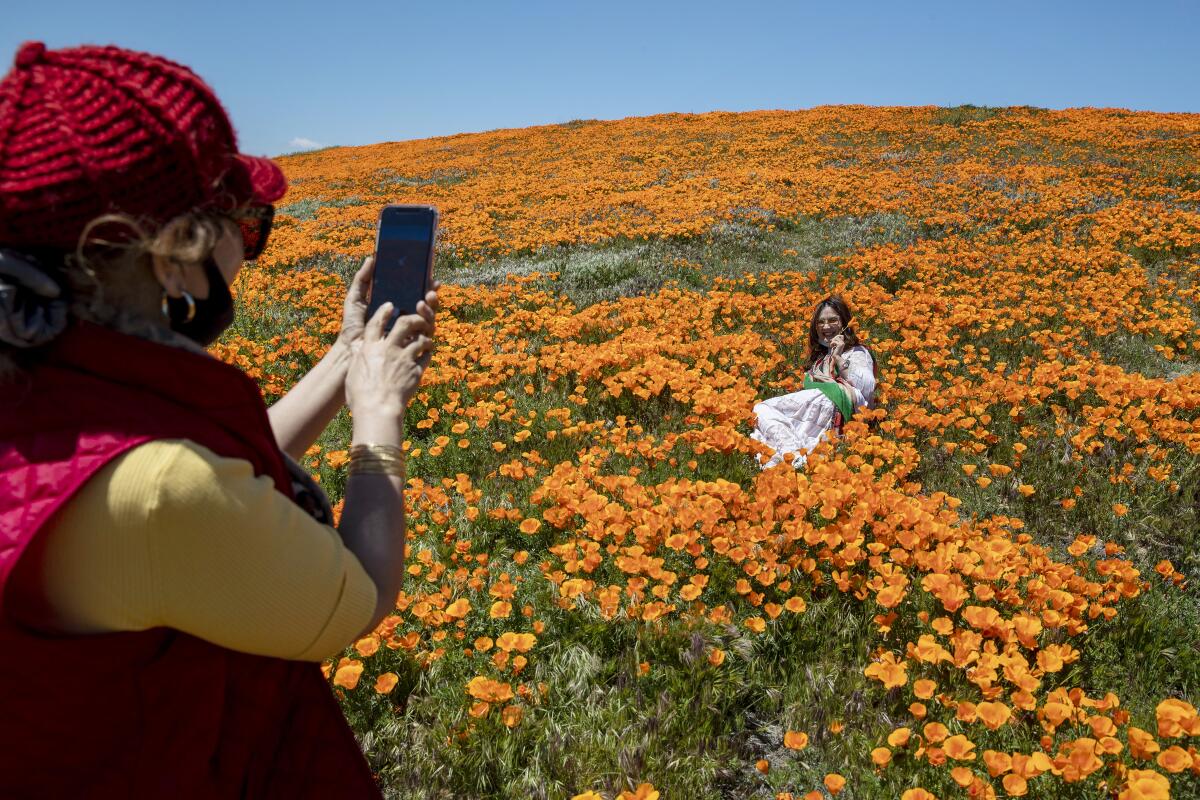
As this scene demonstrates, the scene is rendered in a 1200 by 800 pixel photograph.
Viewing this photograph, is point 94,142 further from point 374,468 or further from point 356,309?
point 356,309

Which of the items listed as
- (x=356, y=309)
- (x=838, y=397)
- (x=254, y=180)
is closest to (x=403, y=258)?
(x=356, y=309)

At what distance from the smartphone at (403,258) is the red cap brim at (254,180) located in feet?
1.82

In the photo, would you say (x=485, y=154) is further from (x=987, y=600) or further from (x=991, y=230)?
(x=987, y=600)

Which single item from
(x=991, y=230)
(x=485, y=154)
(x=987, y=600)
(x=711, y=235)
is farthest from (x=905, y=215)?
(x=485, y=154)

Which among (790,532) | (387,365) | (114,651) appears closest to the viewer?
(114,651)

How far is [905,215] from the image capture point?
1420 cm

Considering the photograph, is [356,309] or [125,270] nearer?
[125,270]

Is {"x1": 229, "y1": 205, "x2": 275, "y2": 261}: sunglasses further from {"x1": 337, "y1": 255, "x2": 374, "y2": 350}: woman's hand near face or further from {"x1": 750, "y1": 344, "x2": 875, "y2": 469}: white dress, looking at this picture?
{"x1": 750, "y1": 344, "x2": 875, "y2": 469}: white dress

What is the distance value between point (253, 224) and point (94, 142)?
0.41 meters

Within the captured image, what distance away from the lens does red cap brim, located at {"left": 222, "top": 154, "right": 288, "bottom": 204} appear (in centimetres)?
125

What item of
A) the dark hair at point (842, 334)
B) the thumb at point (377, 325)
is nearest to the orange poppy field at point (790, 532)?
the dark hair at point (842, 334)

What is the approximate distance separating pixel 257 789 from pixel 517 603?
6.88 ft

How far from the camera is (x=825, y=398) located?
6023 millimetres

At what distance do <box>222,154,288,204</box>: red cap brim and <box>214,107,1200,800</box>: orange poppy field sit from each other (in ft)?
6.58
